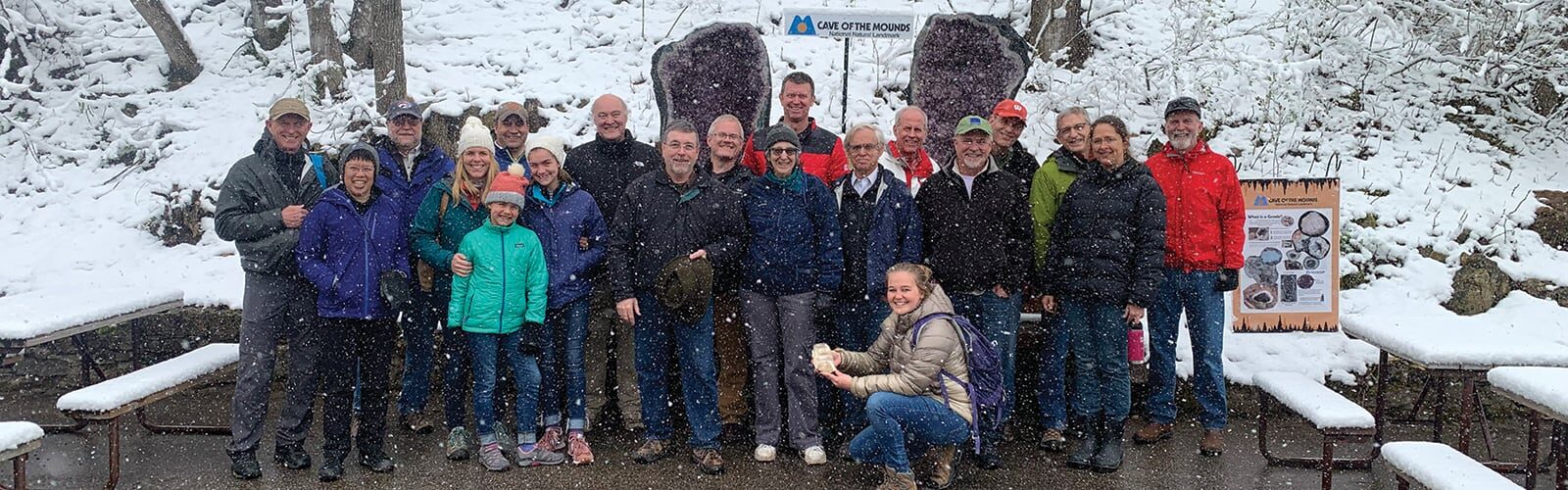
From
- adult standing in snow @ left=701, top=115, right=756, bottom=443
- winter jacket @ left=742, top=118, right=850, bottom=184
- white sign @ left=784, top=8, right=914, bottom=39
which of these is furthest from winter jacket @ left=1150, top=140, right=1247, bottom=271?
white sign @ left=784, top=8, right=914, bottom=39

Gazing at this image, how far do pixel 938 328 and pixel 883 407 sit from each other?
42 cm

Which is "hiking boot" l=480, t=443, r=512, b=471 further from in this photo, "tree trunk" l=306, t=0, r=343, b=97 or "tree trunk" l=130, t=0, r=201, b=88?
"tree trunk" l=130, t=0, r=201, b=88

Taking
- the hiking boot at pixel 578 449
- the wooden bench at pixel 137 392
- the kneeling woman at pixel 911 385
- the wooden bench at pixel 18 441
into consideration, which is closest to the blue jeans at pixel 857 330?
the kneeling woman at pixel 911 385

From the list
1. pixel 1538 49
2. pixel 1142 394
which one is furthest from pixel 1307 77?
pixel 1142 394

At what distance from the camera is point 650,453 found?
17.5 feet

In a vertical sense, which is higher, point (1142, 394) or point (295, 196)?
point (295, 196)

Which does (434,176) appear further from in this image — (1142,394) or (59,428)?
(1142,394)

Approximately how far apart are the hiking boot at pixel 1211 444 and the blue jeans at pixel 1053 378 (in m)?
0.71

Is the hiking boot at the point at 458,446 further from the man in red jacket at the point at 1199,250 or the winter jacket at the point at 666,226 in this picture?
the man in red jacket at the point at 1199,250

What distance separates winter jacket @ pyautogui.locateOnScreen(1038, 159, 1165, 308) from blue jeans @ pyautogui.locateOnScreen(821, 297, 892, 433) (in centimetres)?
98

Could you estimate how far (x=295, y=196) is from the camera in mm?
5270

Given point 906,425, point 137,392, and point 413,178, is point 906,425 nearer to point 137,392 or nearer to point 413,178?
point 413,178

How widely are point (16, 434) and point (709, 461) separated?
9.27ft

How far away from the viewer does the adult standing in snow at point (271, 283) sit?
5.06 m
